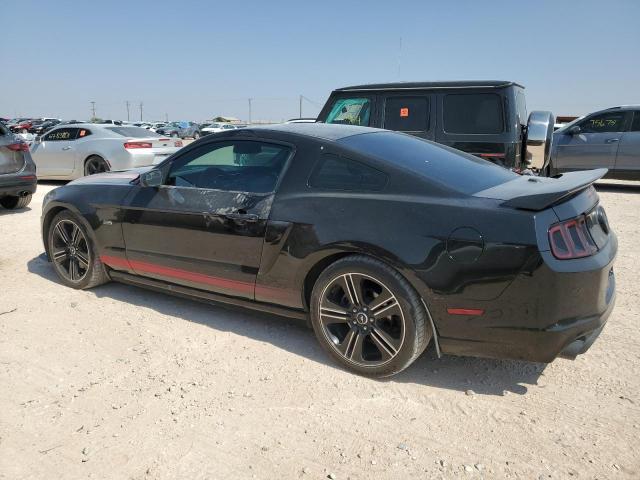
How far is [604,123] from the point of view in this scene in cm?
1114

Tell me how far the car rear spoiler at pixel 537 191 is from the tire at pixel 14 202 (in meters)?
7.88

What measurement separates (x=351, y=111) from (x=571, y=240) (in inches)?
219

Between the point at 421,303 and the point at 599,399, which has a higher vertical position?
the point at 421,303

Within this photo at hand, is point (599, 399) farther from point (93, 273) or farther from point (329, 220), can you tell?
point (93, 273)

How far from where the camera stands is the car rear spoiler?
2643 millimetres

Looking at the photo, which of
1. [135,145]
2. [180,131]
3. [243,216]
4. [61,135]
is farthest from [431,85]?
[180,131]

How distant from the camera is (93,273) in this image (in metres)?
A: 4.46

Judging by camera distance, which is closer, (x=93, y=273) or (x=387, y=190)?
(x=387, y=190)

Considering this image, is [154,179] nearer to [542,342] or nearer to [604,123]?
[542,342]

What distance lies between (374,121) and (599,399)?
5.52 m

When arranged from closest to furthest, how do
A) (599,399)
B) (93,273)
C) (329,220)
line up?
1. (599,399)
2. (329,220)
3. (93,273)

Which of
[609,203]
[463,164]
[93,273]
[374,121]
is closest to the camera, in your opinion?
[463,164]

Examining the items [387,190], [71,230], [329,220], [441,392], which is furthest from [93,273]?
[441,392]

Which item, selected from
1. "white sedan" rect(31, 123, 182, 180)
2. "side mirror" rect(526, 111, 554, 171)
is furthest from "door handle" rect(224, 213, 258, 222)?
"white sedan" rect(31, 123, 182, 180)
